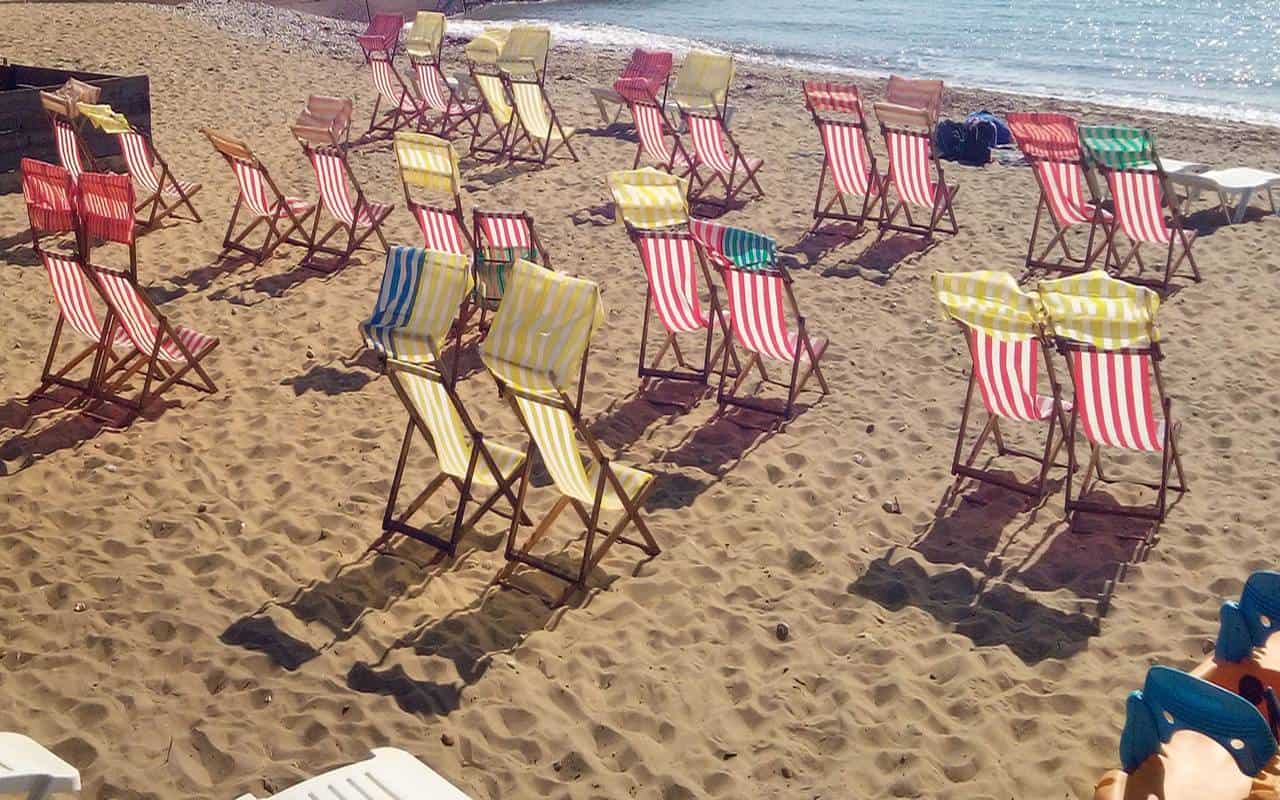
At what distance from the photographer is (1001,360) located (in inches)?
212

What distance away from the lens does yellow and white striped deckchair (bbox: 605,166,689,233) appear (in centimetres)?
663

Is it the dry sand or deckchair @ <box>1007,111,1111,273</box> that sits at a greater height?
deckchair @ <box>1007,111,1111,273</box>

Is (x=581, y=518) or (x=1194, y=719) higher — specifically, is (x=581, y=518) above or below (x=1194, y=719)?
below

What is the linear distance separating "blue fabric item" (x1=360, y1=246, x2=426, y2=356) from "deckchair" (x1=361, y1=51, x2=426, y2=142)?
258 inches

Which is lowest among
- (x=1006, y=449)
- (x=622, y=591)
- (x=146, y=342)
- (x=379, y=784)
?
(x=622, y=591)

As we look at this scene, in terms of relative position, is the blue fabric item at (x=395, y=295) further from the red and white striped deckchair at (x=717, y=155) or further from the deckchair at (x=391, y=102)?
the deckchair at (x=391, y=102)

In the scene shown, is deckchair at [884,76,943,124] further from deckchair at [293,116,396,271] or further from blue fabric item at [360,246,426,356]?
blue fabric item at [360,246,426,356]

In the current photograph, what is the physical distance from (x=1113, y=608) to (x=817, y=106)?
5.32 metres

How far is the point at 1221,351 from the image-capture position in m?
6.91

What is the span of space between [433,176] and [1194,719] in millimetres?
5369

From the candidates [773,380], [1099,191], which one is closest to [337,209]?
[773,380]

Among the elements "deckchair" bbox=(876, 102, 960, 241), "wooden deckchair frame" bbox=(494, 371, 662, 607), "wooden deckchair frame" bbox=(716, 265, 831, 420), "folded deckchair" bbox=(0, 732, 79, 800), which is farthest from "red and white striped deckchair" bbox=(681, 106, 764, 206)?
"folded deckchair" bbox=(0, 732, 79, 800)

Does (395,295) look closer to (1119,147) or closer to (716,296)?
(716,296)

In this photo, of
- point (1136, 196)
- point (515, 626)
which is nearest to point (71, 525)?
point (515, 626)
